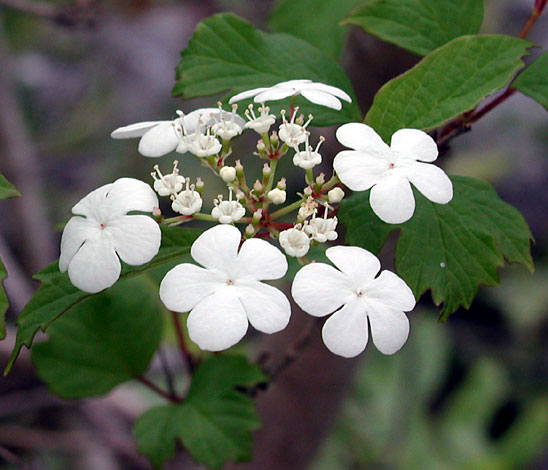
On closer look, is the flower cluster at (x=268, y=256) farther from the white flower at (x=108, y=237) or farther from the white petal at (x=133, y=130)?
the white petal at (x=133, y=130)

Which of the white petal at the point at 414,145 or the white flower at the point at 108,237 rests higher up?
the white petal at the point at 414,145

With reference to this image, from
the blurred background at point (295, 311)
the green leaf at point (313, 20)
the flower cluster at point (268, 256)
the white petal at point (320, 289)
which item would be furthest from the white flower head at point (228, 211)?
the green leaf at point (313, 20)

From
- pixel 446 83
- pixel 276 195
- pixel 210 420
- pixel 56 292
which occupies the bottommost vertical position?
pixel 210 420

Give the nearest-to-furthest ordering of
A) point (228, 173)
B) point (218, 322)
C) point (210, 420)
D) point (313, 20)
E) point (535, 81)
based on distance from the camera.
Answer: point (218, 322), point (228, 173), point (535, 81), point (210, 420), point (313, 20)

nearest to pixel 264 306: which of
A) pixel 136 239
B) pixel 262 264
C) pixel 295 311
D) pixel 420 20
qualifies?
pixel 262 264

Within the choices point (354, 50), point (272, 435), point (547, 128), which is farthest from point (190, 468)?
point (547, 128)

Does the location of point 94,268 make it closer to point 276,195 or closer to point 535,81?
point 276,195
